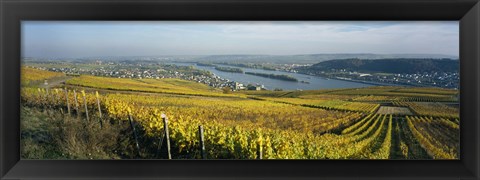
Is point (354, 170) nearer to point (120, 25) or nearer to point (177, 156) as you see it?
point (177, 156)

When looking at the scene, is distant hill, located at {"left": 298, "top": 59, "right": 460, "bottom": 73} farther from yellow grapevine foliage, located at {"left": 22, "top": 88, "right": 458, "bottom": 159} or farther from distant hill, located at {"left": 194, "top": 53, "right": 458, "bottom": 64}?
yellow grapevine foliage, located at {"left": 22, "top": 88, "right": 458, "bottom": 159}

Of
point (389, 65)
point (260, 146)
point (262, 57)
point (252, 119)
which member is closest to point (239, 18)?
point (262, 57)

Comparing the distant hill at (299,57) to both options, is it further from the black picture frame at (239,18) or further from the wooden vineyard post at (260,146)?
the wooden vineyard post at (260,146)

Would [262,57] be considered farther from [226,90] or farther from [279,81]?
[226,90]

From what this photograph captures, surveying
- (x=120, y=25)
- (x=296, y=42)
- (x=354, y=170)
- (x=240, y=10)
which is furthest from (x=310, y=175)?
(x=120, y=25)

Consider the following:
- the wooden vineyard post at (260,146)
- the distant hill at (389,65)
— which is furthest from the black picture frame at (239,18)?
the distant hill at (389,65)

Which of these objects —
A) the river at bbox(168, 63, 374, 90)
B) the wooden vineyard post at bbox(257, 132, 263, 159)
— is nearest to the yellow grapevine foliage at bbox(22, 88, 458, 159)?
the wooden vineyard post at bbox(257, 132, 263, 159)

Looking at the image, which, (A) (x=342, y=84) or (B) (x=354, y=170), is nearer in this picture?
(B) (x=354, y=170)
